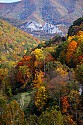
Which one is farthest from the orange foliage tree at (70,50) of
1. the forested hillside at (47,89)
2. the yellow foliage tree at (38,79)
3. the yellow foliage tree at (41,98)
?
the yellow foliage tree at (41,98)

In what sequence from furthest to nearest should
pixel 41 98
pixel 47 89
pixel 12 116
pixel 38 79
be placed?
pixel 38 79 < pixel 47 89 < pixel 41 98 < pixel 12 116

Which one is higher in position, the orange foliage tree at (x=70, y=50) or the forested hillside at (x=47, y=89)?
the orange foliage tree at (x=70, y=50)

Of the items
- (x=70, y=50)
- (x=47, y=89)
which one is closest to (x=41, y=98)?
(x=47, y=89)

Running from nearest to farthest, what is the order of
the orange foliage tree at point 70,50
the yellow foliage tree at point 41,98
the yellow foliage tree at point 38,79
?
1. the yellow foliage tree at point 41,98
2. the yellow foliage tree at point 38,79
3. the orange foliage tree at point 70,50

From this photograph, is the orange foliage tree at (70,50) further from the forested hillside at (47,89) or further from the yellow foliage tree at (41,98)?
the yellow foliage tree at (41,98)

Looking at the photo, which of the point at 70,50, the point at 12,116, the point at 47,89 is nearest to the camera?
the point at 12,116

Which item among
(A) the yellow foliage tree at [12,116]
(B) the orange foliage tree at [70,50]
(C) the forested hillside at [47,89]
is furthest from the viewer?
(B) the orange foliage tree at [70,50]

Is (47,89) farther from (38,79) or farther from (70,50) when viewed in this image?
(70,50)

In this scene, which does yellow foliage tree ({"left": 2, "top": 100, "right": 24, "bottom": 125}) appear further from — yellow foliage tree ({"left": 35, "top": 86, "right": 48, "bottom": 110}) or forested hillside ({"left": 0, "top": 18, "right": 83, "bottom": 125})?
yellow foliage tree ({"left": 35, "top": 86, "right": 48, "bottom": 110})
